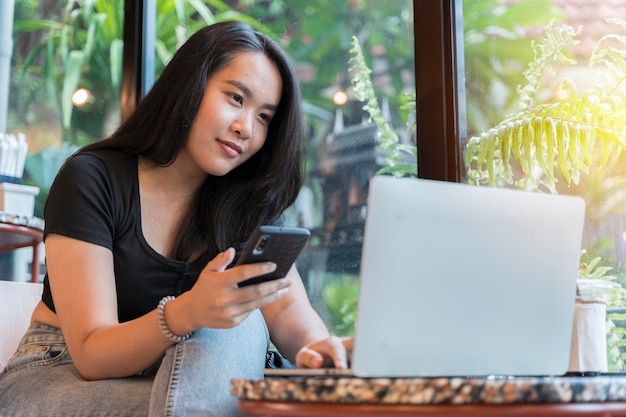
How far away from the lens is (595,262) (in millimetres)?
1444

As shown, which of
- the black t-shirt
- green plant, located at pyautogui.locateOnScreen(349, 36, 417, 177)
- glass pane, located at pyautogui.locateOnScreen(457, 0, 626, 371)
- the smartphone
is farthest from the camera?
green plant, located at pyautogui.locateOnScreen(349, 36, 417, 177)

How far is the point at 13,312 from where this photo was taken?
61.6 inches

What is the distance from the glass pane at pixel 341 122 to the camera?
6.03ft

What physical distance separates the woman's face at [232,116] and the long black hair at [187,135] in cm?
2

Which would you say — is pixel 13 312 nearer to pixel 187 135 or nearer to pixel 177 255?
pixel 177 255

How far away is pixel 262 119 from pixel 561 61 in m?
0.57

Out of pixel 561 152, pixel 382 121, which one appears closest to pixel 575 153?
pixel 561 152

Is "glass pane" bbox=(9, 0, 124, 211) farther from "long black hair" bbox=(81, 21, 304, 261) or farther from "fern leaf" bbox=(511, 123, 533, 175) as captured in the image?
"fern leaf" bbox=(511, 123, 533, 175)

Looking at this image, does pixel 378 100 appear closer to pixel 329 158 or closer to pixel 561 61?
pixel 329 158

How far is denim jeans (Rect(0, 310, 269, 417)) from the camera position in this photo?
100 centimetres

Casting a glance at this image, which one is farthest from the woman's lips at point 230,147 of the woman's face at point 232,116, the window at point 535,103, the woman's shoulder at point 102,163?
the window at point 535,103

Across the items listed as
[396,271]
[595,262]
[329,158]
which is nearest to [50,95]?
[329,158]

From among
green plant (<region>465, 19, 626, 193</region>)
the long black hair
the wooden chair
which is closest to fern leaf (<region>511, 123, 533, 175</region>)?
green plant (<region>465, 19, 626, 193</region>)

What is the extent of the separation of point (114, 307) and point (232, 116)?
0.41m
